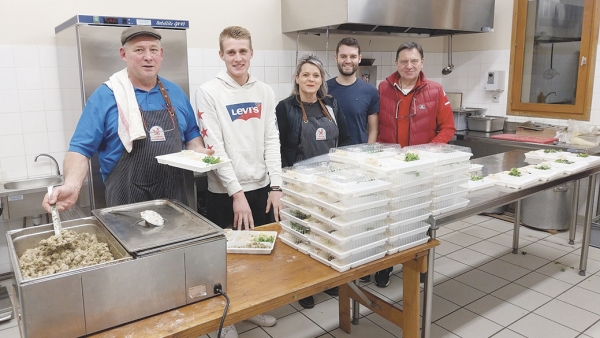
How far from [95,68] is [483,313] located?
2937 mm

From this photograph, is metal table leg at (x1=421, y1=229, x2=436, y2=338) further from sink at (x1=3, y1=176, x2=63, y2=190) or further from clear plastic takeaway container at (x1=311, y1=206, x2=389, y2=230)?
sink at (x1=3, y1=176, x2=63, y2=190)

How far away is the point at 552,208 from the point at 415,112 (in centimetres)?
200

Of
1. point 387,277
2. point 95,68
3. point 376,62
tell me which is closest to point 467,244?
point 387,277

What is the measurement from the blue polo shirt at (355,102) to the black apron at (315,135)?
14.9 inches

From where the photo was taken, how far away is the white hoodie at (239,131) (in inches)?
99.0

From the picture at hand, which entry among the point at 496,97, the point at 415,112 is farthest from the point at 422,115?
the point at 496,97

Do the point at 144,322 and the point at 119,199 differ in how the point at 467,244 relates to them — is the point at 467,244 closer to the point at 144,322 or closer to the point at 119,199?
the point at 119,199

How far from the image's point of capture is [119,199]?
Result: 7.09ft

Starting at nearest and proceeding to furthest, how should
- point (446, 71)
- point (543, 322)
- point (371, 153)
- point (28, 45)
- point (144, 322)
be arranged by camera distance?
point (144, 322) < point (371, 153) < point (543, 322) < point (28, 45) < point (446, 71)

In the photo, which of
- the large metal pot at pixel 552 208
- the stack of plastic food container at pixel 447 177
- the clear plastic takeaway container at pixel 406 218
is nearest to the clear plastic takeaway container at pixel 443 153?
the stack of plastic food container at pixel 447 177

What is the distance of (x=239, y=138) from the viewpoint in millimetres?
2602

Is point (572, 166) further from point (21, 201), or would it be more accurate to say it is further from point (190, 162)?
point (21, 201)

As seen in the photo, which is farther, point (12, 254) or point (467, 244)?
point (467, 244)

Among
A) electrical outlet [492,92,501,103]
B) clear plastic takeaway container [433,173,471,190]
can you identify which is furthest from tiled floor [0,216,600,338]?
electrical outlet [492,92,501,103]
